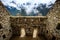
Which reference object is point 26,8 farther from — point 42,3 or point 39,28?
point 39,28

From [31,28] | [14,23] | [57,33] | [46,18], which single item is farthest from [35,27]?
[57,33]

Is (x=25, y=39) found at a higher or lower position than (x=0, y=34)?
lower

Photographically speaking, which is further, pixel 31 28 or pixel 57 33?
pixel 31 28

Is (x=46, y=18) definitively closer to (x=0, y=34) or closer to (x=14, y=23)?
(x=14, y=23)

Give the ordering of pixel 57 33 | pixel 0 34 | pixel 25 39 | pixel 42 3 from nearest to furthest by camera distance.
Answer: pixel 57 33 < pixel 0 34 < pixel 25 39 < pixel 42 3

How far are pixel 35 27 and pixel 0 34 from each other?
3082 millimetres

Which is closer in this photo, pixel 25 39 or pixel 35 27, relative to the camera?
pixel 25 39

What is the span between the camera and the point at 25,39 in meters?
6.50

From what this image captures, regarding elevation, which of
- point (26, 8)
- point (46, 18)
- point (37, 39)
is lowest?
point (37, 39)

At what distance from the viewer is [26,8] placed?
11195 millimetres

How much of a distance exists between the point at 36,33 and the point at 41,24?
74cm

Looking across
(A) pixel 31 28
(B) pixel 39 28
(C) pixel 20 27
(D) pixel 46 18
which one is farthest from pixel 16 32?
(D) pixel 46 18

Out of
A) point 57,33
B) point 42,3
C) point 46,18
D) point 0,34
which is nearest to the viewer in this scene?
point 57,33

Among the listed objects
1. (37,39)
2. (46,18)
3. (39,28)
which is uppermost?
(46,18)
